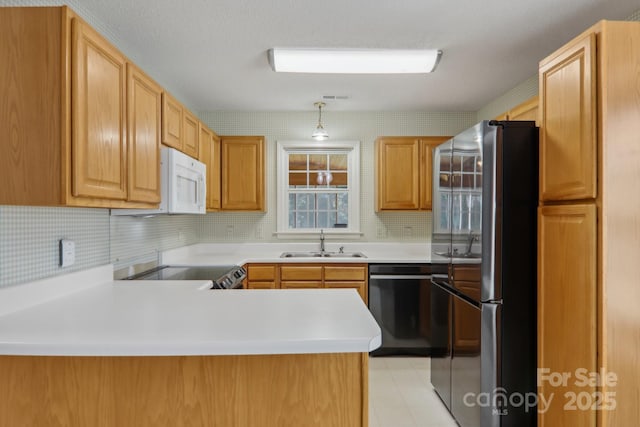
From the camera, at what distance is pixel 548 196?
1911 millimetres

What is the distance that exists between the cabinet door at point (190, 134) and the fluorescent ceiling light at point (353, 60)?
0.72m

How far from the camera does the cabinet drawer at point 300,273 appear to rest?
3564 mm

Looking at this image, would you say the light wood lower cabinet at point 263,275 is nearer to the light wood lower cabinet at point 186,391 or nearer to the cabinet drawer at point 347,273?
the cabinet drawer at point 347,273

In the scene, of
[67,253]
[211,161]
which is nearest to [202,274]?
[67,253]

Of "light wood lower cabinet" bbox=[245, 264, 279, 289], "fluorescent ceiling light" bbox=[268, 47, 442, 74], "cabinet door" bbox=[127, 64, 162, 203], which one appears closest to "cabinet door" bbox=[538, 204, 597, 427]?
"fluorescent ceiling light" bbox=[268, 47, 442, 74]

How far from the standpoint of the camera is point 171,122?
245 centimetres

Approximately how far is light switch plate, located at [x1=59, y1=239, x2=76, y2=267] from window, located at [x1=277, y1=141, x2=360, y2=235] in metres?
2.42

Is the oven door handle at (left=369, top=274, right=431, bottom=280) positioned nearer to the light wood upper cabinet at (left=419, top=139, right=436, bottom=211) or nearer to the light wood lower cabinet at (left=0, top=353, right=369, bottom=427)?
the light wood upper cabinet at (left=419, top=139, right=436, bottom=211)

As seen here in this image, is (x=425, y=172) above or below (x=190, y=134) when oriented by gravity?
below

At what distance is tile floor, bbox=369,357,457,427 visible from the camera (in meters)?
2.43

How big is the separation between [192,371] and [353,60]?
7.37 ft

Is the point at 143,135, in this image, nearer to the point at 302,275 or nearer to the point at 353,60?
the point at 353,60

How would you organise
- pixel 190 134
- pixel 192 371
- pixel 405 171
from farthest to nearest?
pixel 405 171 < pixel 190 134 < pixel 192 371

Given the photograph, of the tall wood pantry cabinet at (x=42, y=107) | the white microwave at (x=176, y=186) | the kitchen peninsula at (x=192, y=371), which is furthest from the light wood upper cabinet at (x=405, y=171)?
the tall wood pantry cabinet at (x=42, y=107)
